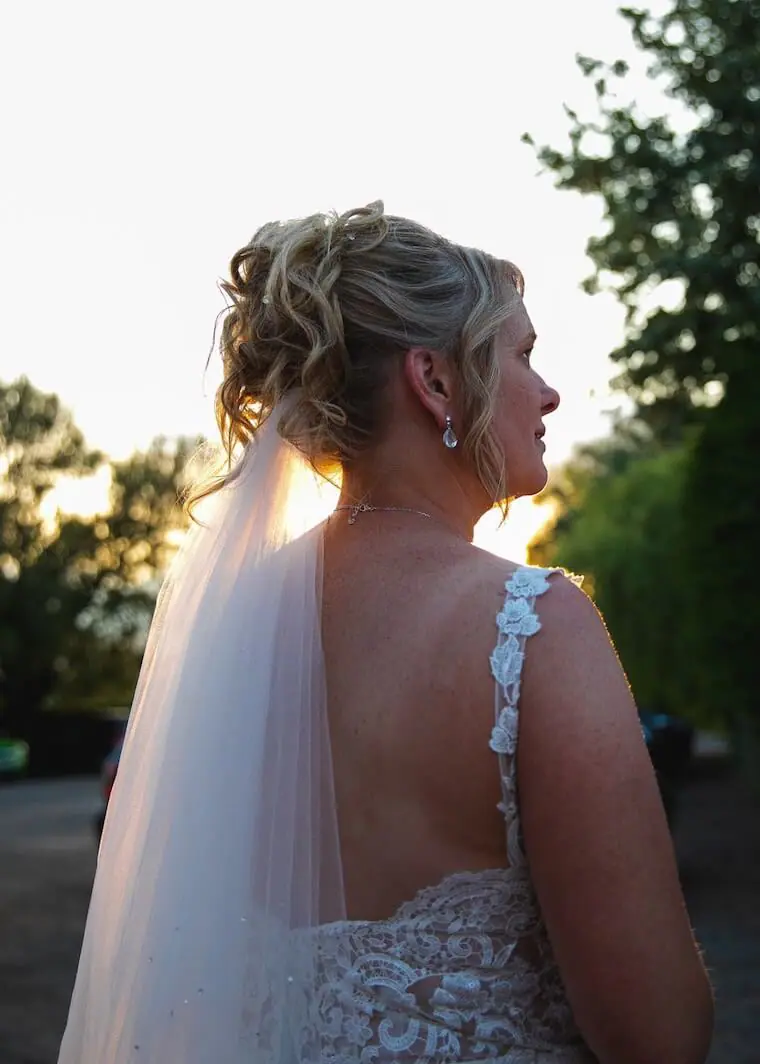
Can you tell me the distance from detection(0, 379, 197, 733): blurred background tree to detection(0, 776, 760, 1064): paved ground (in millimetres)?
25190

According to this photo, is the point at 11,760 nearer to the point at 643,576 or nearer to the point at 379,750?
the point at 643,576

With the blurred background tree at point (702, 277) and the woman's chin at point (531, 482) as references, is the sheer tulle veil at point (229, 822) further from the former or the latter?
the blurred background tree at point (702, 277)

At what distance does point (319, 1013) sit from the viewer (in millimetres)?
2010

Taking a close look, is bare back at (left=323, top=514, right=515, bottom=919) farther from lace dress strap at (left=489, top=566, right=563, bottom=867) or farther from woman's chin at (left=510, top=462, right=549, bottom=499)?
woman's chin at (left=510, top=462, right=549, bottom=499)

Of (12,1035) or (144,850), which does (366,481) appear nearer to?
(144,850)

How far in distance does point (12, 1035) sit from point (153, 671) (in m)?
6.37

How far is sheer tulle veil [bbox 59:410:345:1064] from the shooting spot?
6.74 feet

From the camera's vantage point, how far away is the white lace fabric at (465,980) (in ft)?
6.23

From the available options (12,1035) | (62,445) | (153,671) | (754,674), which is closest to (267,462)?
(153,671)

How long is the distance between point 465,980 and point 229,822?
1.43 ft

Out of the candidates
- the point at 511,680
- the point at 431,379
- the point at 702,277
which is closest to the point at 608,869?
the point at 511,680

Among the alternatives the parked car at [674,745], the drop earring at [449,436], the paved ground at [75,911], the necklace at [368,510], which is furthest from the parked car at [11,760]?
the drop earring at [449,436]

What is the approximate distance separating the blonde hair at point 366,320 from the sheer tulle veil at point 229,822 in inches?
6.7

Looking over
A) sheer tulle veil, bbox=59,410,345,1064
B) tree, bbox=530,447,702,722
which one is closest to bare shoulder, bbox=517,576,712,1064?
sheer tulle veil, bbox=59,410,345,1064
